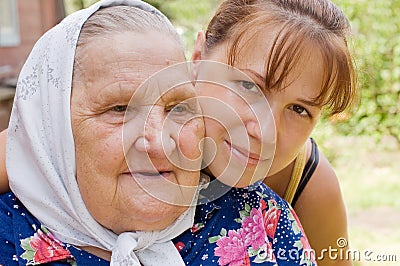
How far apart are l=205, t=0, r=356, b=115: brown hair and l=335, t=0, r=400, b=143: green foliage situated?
579cm

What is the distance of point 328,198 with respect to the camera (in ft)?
7.75

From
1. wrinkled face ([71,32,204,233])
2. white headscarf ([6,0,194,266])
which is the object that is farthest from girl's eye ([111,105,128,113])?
white headscarf ([6,0,194,266])

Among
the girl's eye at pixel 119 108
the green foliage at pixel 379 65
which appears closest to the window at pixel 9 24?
the green foliage at pixel 379 65

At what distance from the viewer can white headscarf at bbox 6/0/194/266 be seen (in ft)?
5.18

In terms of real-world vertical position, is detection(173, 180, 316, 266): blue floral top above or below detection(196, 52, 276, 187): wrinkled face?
below

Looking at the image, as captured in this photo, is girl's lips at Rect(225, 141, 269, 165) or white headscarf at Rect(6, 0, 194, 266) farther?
girl's lips at Rect(225, 141, 269, 165)

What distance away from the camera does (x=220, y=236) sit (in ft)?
5.79

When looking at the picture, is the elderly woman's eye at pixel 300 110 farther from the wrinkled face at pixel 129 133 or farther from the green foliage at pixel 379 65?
the green foliage at pixel 379 65

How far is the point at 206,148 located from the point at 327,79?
0.37m

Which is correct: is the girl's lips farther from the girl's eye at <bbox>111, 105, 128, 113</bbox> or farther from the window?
the window

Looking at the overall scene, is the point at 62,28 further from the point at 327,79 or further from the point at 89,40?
the point at 327,79

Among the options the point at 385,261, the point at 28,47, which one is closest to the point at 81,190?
the point at 385,261

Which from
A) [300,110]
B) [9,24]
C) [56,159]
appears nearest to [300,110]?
[300,110]

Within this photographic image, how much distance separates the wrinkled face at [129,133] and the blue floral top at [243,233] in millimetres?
181
